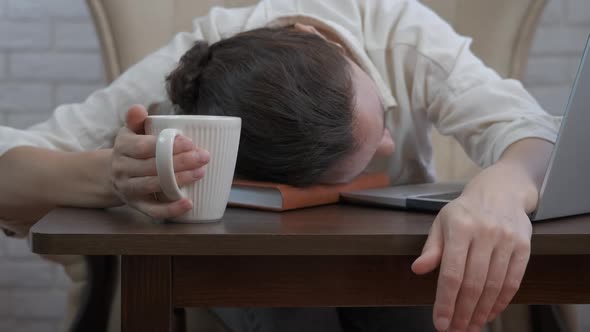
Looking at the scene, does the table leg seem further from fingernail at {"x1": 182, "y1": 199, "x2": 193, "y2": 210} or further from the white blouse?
the white blouse

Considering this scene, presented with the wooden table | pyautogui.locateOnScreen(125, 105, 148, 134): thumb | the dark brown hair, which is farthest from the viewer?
the dark brown hair

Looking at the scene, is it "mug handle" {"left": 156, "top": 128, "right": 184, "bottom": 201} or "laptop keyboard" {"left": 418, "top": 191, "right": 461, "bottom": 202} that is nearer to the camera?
"mug handle" {"left": 156, "top": 128, "right": 184, "bottom": 201}

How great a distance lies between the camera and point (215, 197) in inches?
25.4

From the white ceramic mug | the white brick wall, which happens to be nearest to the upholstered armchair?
the white brick wall

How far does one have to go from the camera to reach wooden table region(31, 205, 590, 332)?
1.77 ft

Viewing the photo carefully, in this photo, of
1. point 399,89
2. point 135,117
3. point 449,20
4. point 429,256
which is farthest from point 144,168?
point 449,20

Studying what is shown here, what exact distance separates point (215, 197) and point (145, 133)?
89 millimetres

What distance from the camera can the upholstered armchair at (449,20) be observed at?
1421 millimetres

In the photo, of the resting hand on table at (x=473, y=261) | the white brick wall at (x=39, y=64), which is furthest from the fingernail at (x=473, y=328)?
the white brick wall at (x=39, y=64)

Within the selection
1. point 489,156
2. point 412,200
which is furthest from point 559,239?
point 489,156

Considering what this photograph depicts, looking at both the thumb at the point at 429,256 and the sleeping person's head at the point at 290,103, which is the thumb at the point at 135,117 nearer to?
the sleeping person's head at the point at 290,103

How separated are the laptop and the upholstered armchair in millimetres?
702

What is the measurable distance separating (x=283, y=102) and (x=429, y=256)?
27cm

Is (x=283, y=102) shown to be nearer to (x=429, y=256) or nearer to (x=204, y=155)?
(x=204, y=155)
